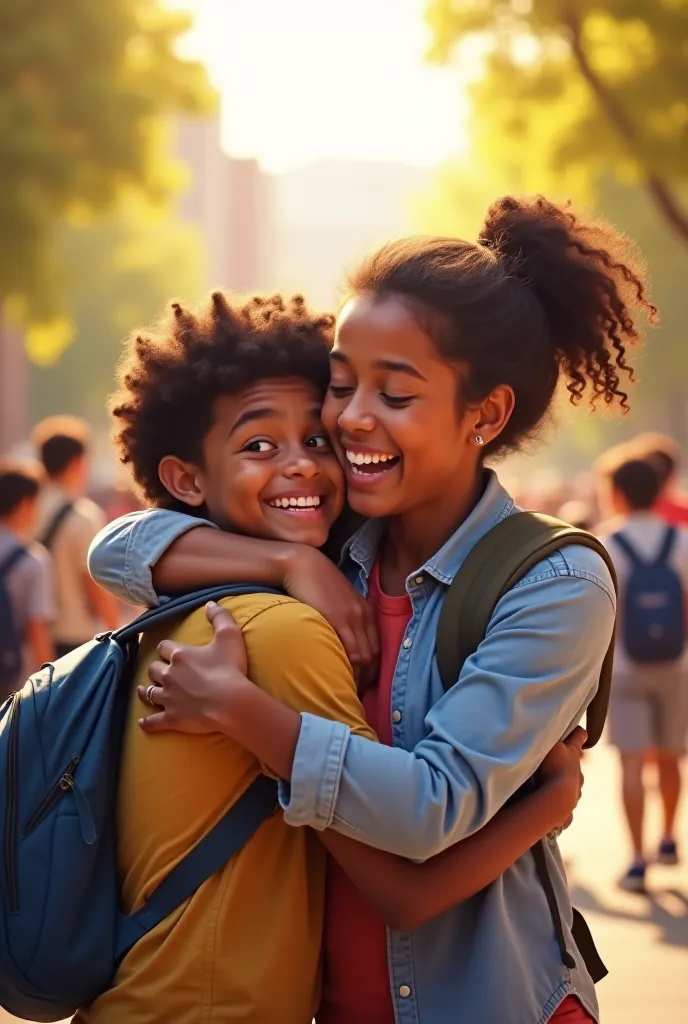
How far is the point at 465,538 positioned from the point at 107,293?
3916 centimetres

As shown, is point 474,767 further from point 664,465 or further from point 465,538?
point 664,465

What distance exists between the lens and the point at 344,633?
2.36 meters

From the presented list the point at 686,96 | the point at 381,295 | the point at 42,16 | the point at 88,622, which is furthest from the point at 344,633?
the point at 42,16

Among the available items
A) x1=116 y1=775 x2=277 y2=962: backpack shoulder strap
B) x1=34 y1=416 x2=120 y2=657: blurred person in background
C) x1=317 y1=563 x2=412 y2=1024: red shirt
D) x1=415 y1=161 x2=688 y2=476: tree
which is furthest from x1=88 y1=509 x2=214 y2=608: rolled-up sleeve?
x1=415 y1=161 x2=688 y2=476: tree

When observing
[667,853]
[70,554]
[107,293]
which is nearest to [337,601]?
[70,554]

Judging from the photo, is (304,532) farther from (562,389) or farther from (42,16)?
(42,16)

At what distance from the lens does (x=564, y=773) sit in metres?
2.30

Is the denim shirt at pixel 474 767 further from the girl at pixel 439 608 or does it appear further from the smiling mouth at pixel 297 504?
the smiling mouth at pixel 297 504

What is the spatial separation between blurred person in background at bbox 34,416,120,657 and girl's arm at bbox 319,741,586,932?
17.4ft

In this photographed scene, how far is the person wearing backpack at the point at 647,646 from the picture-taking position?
720cm

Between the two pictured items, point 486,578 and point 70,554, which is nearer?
point 486,578

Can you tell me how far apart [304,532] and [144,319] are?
127ft

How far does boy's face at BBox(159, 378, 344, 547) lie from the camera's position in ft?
8.25

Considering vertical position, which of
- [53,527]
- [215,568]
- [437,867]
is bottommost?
[437,867]
